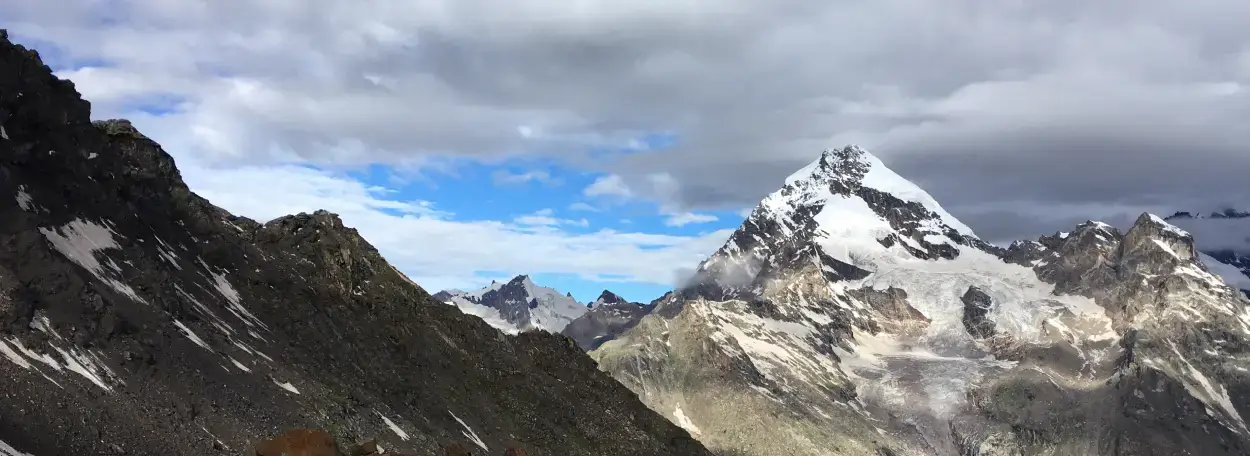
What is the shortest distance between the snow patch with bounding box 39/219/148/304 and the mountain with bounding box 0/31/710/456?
0.18 meters

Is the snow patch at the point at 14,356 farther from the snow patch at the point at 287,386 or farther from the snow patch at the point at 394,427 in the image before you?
the snow patch at the point at 394,427

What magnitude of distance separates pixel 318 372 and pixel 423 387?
22828mm

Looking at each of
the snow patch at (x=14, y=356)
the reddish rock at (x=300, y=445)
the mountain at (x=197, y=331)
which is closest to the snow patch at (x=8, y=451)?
the mountain at (x=197, y=331)

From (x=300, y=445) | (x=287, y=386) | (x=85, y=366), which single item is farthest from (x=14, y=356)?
(x=287, y=386)

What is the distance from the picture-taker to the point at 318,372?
367 feet

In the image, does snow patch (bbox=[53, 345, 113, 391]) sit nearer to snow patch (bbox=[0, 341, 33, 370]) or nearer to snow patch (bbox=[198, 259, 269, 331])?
snow patch (bbox=[0, 341, 33, 370])

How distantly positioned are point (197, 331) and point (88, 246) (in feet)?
38.8

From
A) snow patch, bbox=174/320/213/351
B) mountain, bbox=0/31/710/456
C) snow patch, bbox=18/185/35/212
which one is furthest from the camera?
snow patch, bbox=174/320/213/351

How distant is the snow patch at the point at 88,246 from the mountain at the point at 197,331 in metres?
0.18

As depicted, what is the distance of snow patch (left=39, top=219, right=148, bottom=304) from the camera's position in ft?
300

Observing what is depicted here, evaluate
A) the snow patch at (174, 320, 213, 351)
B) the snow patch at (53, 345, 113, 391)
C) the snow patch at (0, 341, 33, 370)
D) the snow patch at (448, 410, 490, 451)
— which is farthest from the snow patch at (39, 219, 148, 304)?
the snow patch at (448, 410, 490, 451)

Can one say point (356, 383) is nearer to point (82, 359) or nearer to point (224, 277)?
point (224, 277)

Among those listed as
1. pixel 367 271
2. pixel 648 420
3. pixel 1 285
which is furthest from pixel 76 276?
pixel 648 420

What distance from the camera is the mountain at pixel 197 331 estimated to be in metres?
76.1
